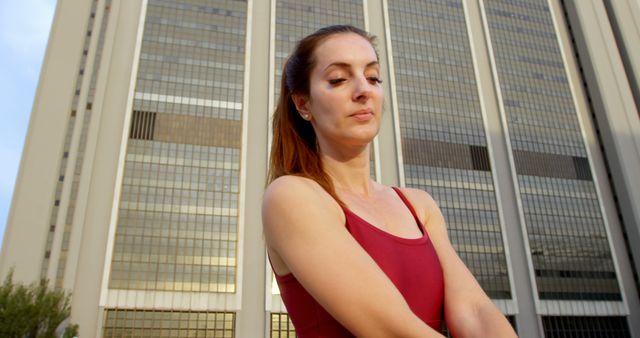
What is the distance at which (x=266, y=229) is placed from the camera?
136cm

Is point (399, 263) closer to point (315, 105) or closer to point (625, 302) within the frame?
point (315, 105)

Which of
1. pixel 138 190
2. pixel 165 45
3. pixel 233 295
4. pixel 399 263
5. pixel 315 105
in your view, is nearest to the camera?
pixel 399 263

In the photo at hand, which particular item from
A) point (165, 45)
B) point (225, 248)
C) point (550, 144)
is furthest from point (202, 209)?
point (550, 144)

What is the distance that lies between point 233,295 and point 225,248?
434cm

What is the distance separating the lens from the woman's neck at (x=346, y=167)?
167 centimetres

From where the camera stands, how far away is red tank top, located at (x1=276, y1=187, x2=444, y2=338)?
1.33 meters

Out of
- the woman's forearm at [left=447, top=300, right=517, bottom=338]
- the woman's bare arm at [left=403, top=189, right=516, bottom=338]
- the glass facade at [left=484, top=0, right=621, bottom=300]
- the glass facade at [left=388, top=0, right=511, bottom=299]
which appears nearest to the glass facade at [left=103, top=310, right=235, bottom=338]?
the glass facade at [left=388, top=0, right=511, bottom=299]

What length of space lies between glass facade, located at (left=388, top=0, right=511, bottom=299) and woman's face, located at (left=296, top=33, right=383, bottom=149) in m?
46.0

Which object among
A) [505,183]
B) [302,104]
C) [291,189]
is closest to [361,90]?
[302,104]

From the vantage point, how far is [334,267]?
1180 millimetres

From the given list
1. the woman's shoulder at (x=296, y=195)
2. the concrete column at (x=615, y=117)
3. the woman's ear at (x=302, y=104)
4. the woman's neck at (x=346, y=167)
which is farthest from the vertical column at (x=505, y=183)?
the woman's shoulder at (x=296, y=195)

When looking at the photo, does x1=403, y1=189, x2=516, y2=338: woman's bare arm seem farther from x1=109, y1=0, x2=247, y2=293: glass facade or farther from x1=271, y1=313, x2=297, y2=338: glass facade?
x1=109, y1=0, x2=247, y2=293: glass facade

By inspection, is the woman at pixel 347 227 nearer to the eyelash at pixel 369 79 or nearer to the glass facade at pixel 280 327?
the eyelash at pixel 369 79

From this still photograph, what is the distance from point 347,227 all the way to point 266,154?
1823 inches
